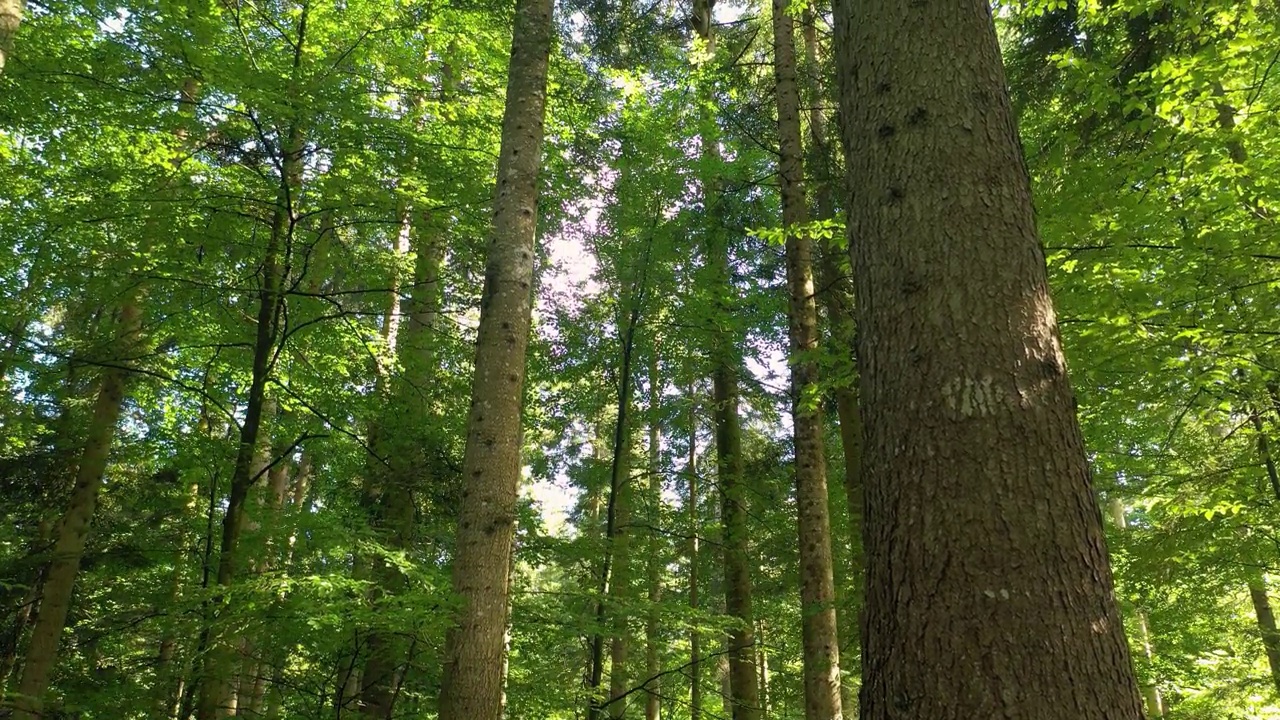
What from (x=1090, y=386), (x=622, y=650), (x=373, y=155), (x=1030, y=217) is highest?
(x=373, y=155)

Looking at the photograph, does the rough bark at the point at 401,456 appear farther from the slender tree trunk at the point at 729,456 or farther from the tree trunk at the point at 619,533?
the slender tree trunk at the point at 729,456

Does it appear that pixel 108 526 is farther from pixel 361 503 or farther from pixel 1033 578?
pixel 1033 578

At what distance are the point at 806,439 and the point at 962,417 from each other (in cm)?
520

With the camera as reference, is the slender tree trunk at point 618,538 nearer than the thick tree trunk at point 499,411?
No

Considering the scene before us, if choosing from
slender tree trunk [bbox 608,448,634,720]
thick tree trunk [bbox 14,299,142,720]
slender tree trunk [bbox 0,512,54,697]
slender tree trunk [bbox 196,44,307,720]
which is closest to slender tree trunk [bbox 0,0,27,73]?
slender tree trunk [bbox 196,44,307,720]

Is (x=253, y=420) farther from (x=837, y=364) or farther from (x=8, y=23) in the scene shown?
(x=837, y=364)

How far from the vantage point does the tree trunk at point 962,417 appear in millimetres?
1514

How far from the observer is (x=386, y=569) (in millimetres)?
7922

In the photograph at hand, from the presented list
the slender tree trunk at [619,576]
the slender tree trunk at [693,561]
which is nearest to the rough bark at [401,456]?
the slender tree trunk at [619,576]

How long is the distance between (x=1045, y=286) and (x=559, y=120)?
879 cm

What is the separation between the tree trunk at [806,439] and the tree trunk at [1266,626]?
5.53 m

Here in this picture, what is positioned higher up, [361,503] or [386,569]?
[361,503]

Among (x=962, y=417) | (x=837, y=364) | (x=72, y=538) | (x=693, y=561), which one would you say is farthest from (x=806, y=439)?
(x=72, y=538)

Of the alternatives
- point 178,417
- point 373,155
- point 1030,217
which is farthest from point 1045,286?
point 178,417
